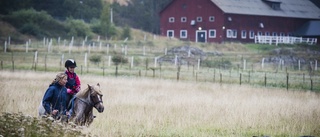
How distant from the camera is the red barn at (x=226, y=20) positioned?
253ft

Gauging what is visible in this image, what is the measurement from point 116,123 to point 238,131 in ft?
11.4

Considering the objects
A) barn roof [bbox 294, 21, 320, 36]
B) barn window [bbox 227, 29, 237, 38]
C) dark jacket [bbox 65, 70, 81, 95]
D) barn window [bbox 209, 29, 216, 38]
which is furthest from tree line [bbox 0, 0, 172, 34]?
dark jacket [bbox 65, 70, 81, 95]

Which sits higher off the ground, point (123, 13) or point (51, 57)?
point (123, 13)

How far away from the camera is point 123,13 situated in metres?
106

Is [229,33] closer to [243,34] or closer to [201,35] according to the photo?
[243,34]

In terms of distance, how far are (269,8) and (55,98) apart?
7834 centimetres

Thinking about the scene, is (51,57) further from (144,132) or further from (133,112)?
(144,132)

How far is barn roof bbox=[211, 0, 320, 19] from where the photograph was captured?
79.0 meters

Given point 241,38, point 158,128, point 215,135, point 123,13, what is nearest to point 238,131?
point 215,135

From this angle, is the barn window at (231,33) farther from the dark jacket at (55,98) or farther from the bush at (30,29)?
the dark jacket at (55,98)

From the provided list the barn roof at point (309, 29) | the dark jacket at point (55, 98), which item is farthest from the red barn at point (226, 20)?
the dark jacket at point (55, 98)

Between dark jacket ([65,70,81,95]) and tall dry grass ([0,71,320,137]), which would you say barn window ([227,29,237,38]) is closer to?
tall dry grass ([0,71,320,137])

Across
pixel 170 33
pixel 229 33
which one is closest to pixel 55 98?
pixel 229 33

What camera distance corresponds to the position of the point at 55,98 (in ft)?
37.4
